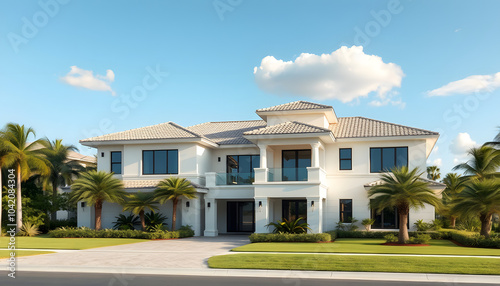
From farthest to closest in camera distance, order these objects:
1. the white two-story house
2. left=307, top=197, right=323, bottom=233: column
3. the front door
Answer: the front door
the white two-story house
left=307, top=197, right=323, bottom=233: column

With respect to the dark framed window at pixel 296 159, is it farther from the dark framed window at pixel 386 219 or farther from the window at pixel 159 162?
the window at pixel 159 162

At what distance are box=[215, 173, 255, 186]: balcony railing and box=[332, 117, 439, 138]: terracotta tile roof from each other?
20.8ft

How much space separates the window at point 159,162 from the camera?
106 ft

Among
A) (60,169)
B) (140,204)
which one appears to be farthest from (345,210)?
(60,169)

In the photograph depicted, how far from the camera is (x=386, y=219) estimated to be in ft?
100

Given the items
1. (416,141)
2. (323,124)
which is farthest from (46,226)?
(416,141)

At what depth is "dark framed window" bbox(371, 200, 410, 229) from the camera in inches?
1200

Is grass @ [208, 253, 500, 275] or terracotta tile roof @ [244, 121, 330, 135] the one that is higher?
terracotta tile roof @ [244, 121, 330, 135]

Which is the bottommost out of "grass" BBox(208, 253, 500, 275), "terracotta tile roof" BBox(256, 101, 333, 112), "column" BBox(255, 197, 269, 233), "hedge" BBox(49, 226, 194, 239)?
"hedge" BBox(49, 226, 194, 239)

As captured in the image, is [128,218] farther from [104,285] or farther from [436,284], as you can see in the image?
[436,284]

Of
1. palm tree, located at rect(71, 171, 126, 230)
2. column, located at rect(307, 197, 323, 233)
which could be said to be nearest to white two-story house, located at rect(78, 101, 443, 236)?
column, located at rect(307, 197, 323, 233)

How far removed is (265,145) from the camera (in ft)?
97.2

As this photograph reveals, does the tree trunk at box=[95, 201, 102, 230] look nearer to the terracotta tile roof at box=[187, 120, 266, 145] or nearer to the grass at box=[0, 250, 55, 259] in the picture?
the terracotta tile roof at box=[187, 120, 266, 145]

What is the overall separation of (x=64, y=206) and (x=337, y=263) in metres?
25.7
